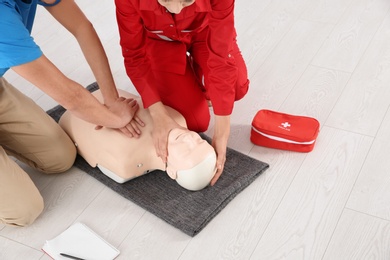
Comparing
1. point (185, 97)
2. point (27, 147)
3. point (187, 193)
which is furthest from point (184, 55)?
point (27, 147)

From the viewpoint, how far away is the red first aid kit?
198 centimetres

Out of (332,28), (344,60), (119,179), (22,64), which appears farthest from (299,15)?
(22,64)

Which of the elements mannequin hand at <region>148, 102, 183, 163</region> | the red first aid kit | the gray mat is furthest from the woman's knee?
mannequin hand at <region>148, 102, 183, 163</region>

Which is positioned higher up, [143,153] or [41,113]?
[41,113]

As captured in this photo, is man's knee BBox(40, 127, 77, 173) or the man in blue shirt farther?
man's knee BBox(40, 127, 77, 173)

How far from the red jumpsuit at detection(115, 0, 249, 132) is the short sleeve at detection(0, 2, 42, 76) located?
361mm

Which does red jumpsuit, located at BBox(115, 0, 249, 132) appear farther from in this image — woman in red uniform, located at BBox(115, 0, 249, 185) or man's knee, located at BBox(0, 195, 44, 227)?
man's knee, located at BBox(0, 195, 44, 227)

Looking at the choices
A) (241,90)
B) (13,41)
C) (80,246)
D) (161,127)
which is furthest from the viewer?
(241,90)

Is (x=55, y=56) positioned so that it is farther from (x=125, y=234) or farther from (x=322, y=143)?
(x=322, y=143)

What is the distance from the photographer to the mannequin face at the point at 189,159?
1.78m

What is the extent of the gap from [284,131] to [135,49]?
59 cm

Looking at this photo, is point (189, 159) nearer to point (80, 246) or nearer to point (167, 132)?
point (167, 132)

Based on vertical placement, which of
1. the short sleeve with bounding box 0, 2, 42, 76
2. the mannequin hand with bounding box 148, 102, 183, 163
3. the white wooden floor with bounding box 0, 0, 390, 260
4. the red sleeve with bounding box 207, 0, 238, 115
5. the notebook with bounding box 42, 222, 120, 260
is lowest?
the white wooden floor with bounding box 0, 0, 390, 260

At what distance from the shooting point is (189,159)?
5.83 feet
